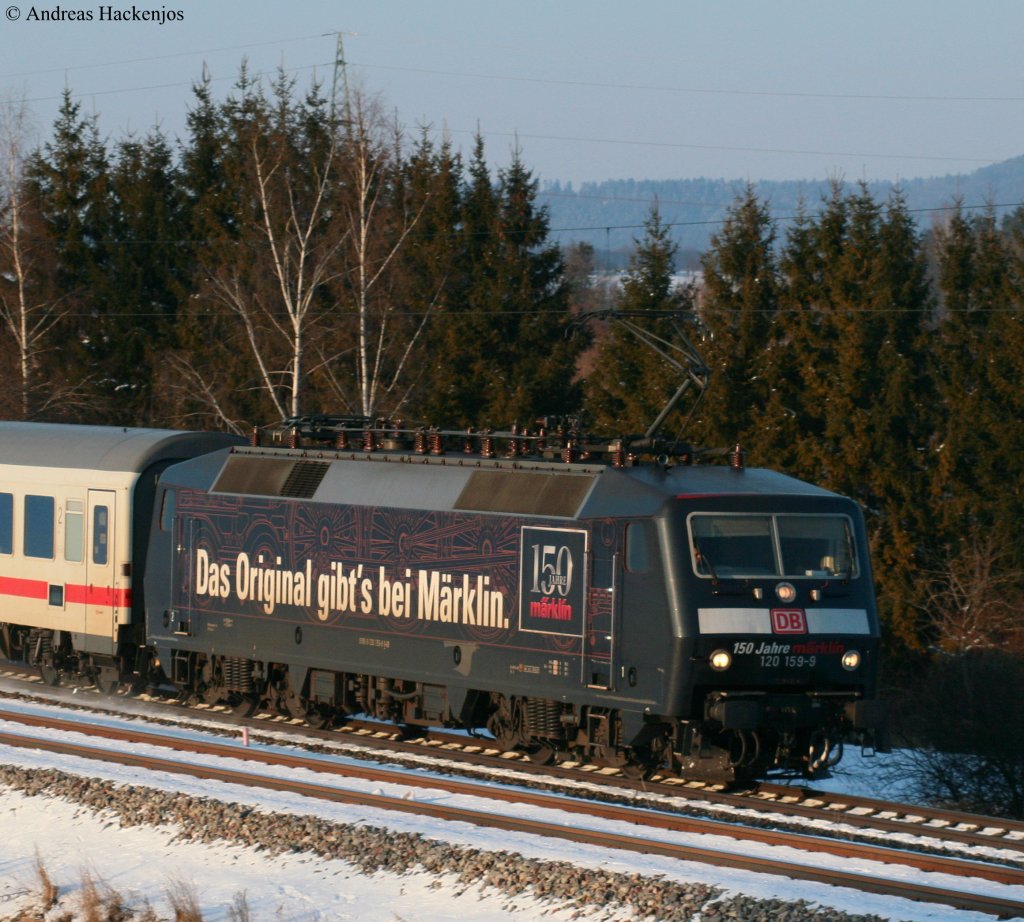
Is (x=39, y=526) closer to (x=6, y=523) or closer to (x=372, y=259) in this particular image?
(x=6, y=523)

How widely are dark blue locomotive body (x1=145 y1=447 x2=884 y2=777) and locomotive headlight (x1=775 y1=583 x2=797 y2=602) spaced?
0.6 inches

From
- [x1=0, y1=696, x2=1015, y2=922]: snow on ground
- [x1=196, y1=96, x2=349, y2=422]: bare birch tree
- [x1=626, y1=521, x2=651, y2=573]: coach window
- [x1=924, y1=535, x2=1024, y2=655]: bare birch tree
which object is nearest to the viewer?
[x1=0, y1=696, x2=1015, y2=922]: snow on ground

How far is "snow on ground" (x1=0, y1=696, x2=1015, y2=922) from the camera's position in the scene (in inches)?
411

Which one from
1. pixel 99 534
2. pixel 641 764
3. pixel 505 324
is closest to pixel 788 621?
pixel 641 764

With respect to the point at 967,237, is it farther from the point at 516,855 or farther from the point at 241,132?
the point at 516,855

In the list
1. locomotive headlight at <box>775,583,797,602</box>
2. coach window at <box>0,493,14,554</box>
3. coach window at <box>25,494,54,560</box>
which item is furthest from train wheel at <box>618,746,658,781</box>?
coach window at <box>0,493,14,554</box>

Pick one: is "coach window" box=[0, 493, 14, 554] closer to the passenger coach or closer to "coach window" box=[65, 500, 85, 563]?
the passenger coach

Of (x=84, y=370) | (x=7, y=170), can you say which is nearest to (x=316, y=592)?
(x=7, y=170)

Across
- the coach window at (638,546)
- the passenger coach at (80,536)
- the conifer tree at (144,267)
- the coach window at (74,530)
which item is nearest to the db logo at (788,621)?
the coach window at (638,546)

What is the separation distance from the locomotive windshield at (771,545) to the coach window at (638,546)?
0.39m

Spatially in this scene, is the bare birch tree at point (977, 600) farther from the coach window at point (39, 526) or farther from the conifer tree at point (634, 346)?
the coach window at point (39, 526)

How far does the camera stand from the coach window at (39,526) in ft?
67.7

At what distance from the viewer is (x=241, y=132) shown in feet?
133

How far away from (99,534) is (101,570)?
0.46m
